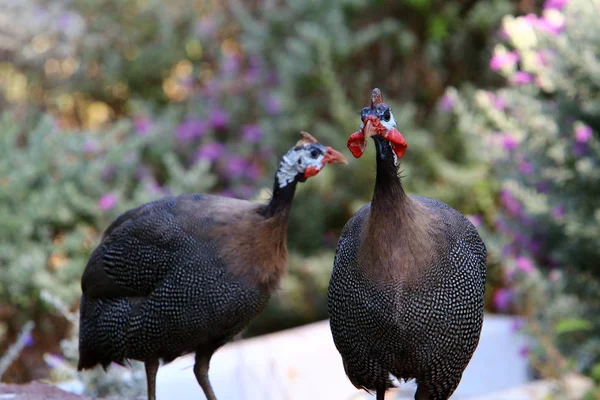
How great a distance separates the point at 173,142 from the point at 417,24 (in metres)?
1.90

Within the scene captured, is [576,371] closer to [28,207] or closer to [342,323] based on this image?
[342,323]

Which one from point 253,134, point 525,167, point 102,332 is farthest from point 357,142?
point 253,134

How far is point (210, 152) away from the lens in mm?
6750

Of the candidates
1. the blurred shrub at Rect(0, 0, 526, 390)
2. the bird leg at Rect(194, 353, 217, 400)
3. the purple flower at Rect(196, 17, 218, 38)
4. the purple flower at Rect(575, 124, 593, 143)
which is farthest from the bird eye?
the purple flower at Rect(196, 17, 218, 38)

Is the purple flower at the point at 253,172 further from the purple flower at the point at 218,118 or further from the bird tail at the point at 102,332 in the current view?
the bird tail at the point at 102,332

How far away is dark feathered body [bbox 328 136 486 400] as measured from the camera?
290 cm

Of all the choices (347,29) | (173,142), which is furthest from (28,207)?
(347,29)

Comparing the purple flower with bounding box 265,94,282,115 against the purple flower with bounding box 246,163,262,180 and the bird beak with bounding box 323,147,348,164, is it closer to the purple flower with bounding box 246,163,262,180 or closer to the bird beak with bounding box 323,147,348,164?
the purple flower with bounding box 246,163,262,180

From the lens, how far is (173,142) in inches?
272

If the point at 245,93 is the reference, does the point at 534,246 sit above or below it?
below

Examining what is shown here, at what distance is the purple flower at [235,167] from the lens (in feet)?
22.2

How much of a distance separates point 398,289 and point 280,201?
0.96 metres

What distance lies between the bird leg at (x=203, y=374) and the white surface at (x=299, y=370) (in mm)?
579

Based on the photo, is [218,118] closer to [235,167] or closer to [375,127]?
[235,167]
